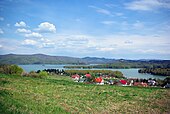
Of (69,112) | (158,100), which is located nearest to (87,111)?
(69,112)

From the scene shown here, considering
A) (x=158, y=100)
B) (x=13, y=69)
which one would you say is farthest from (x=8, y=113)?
(x=13, y=69)

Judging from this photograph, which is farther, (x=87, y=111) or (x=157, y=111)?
(x=157, y=111)

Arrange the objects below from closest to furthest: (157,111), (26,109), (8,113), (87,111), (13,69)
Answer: (8,113) → (26,109) → (87,111) → (157,111) → (13,69)

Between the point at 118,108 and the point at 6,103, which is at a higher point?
the point at 6,103

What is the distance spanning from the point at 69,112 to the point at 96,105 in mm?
2645

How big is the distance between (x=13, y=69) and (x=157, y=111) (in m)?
47.5

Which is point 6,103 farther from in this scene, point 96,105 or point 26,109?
point 96,105

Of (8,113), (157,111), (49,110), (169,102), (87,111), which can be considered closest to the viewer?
(8,113)

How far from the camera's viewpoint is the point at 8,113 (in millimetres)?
8586

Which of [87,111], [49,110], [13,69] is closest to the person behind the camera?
[49,110]

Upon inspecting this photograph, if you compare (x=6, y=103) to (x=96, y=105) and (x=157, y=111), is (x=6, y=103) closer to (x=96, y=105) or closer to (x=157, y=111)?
(x=96, y=105)

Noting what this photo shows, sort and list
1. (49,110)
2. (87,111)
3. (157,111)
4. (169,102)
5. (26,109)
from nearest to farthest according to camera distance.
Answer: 1. (26,109)
2. (49,110)
3. (87,111)
4. (157,111)
5. (169,102)

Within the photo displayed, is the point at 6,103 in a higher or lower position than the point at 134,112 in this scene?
higher

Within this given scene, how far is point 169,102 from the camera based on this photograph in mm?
15320
